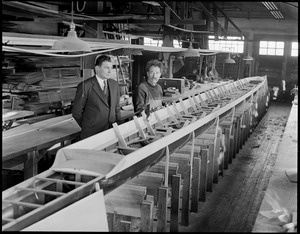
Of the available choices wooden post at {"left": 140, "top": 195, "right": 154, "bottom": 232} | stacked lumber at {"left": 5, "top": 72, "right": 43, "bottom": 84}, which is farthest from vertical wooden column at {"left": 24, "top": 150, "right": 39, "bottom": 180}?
stacked lumber at {"left": 5, "top": 72, "right": 43, "bottom": 84}

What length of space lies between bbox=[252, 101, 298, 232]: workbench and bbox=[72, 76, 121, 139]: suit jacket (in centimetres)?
213

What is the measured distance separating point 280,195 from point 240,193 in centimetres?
290

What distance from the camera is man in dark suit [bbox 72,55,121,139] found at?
5230 millimetres

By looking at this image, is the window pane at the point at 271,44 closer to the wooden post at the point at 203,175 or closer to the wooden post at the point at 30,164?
the wooden post at the point at 203,175

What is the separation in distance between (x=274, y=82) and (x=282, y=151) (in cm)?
1617

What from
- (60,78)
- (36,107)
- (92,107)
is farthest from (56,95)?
(92,107)

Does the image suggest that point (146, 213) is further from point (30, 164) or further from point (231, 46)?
point (231, 46)

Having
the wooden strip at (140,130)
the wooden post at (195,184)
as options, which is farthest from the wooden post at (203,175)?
the wooden strip at (140,130)

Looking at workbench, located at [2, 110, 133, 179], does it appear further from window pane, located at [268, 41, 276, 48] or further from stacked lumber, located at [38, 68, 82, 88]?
window pane, located at [268, 41, 276, 48]

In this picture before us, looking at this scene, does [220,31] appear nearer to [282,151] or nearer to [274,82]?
[274,82]

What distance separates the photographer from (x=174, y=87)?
10781 mm

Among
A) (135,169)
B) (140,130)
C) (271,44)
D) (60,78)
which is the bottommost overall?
(135,169)

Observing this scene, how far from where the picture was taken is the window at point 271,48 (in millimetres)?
20281

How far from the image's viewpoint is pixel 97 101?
17.4ft
